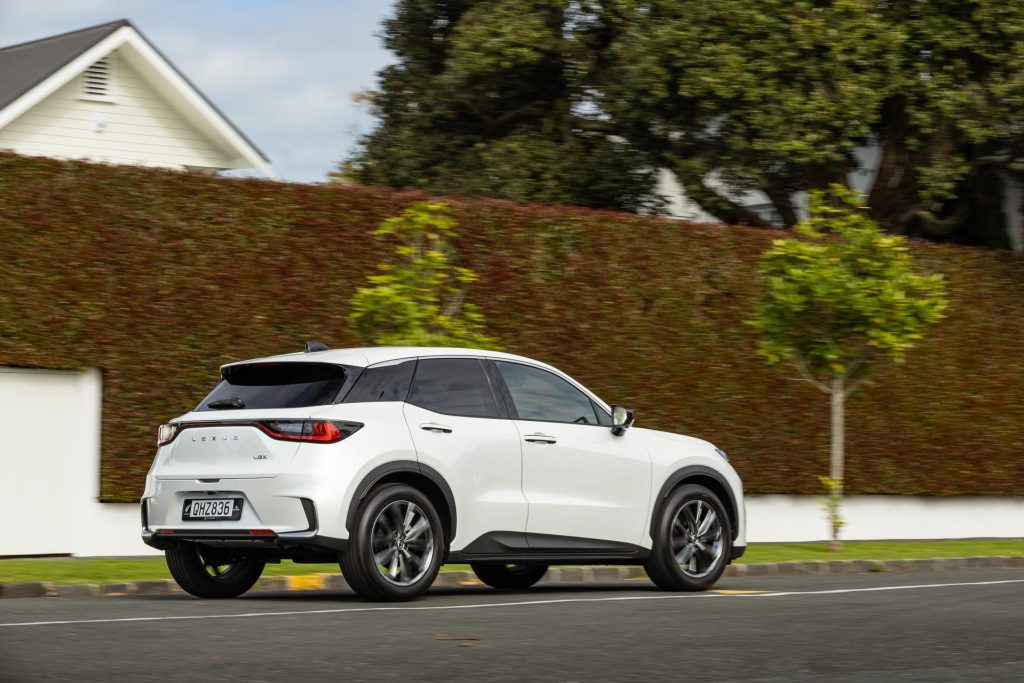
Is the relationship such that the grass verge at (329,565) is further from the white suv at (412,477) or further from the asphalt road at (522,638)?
the white suv at (412,477)

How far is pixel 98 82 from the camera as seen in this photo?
2416 cm

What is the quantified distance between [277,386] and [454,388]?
4.20 ft

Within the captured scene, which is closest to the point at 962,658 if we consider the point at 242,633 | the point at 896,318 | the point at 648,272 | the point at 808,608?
the point at 808,608

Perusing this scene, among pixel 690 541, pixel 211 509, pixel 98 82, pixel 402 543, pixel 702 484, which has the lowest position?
pixel 690 541

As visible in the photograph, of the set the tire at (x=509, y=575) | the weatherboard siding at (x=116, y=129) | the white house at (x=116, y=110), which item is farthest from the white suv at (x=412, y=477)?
the weatherboard siding at (x=116, y=129)

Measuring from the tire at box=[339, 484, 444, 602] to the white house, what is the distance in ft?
47.0

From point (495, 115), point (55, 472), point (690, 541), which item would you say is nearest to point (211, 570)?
point (690, 541)

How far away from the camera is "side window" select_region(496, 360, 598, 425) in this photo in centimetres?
1148

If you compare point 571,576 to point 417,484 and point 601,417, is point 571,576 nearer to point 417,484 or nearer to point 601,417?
point 601,417

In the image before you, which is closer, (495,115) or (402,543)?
(402,543)

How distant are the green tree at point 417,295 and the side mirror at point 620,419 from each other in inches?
142

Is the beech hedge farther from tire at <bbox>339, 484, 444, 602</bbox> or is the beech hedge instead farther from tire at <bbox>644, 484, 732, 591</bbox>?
tire at <bbox>339, 484, 444, 602</bbox>

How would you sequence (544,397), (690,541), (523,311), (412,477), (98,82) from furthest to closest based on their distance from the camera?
(98,82) < (523,311) < (690,541) < (544,397) < (412,477)

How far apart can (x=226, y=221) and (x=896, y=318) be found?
289 inches
